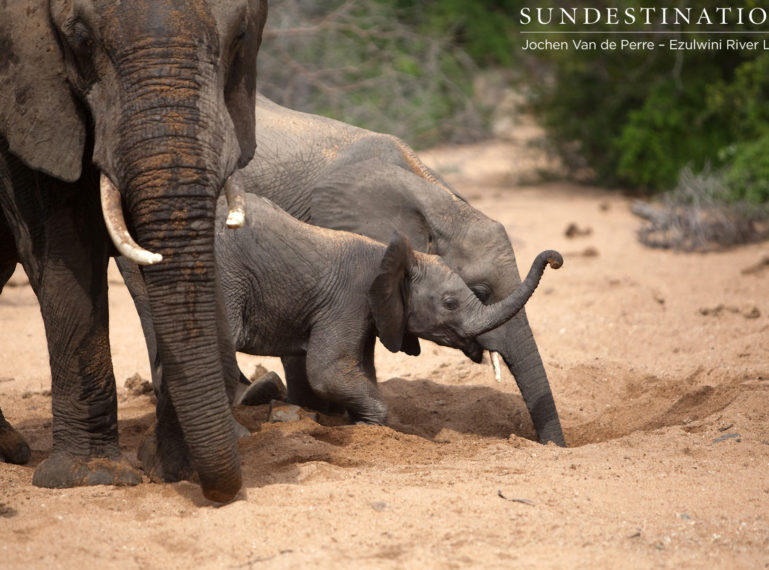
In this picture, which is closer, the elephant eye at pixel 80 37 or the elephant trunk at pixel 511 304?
the elephant eye at pixel 80 37

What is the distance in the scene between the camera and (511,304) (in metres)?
5.54

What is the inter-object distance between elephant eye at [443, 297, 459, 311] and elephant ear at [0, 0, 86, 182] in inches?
93.8

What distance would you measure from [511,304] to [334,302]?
0.93 metres

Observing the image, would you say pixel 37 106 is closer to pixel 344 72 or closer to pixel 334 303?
pixel 334 303

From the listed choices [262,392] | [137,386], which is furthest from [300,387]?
[137,386]

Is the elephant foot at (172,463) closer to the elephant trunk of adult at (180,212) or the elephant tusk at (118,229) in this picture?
the elephant trunk of adult at (180,212)

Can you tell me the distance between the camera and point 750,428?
17.1 feet

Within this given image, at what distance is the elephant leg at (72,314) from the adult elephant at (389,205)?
2.08 m

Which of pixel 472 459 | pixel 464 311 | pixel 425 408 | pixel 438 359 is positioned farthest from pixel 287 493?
pixel 438 359

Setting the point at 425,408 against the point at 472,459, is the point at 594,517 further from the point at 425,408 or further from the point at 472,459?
the point at 425,408

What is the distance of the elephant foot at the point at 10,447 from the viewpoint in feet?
16.3

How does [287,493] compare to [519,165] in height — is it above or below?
above

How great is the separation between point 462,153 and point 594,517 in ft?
48.3

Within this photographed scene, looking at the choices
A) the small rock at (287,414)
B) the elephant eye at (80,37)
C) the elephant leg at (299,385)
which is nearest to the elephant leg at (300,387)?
the elephant leg at (299,385)
